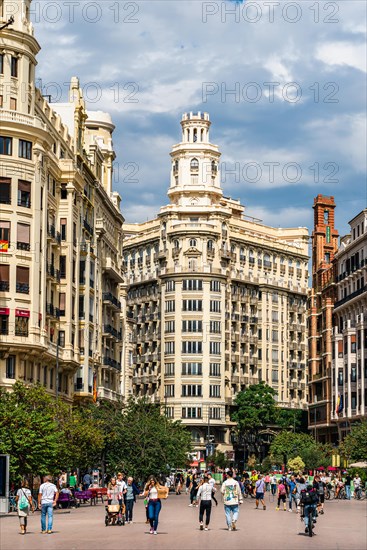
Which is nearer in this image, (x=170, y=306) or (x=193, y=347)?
→ (x=193, y=347)

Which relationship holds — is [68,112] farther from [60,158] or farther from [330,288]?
[330,288]

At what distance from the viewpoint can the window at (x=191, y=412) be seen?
499ft

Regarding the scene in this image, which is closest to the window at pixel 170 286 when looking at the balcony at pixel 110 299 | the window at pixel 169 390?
the window at pixel 169 390

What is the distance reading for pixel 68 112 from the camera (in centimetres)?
9688

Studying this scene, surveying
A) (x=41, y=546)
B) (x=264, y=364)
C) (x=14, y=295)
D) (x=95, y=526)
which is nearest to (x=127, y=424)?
(x=14, y=295)

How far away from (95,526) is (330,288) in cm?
10508

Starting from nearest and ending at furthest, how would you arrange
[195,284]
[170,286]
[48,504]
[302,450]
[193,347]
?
[48,504]
[302,450]
[193,347]
[195,284]
[170,286]

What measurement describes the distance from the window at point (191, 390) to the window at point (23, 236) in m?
78.6

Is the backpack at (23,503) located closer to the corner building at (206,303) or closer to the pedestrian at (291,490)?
the pedestrian at (291,490)

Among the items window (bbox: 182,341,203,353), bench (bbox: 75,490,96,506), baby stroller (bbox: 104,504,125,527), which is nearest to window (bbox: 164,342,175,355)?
window (bbox: 182,341,203,353)

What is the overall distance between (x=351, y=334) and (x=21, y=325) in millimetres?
62761

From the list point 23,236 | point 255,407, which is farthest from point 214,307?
point 23,236

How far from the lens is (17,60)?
257 feet

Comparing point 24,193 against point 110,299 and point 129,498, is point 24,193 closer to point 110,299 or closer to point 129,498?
point 110,299
